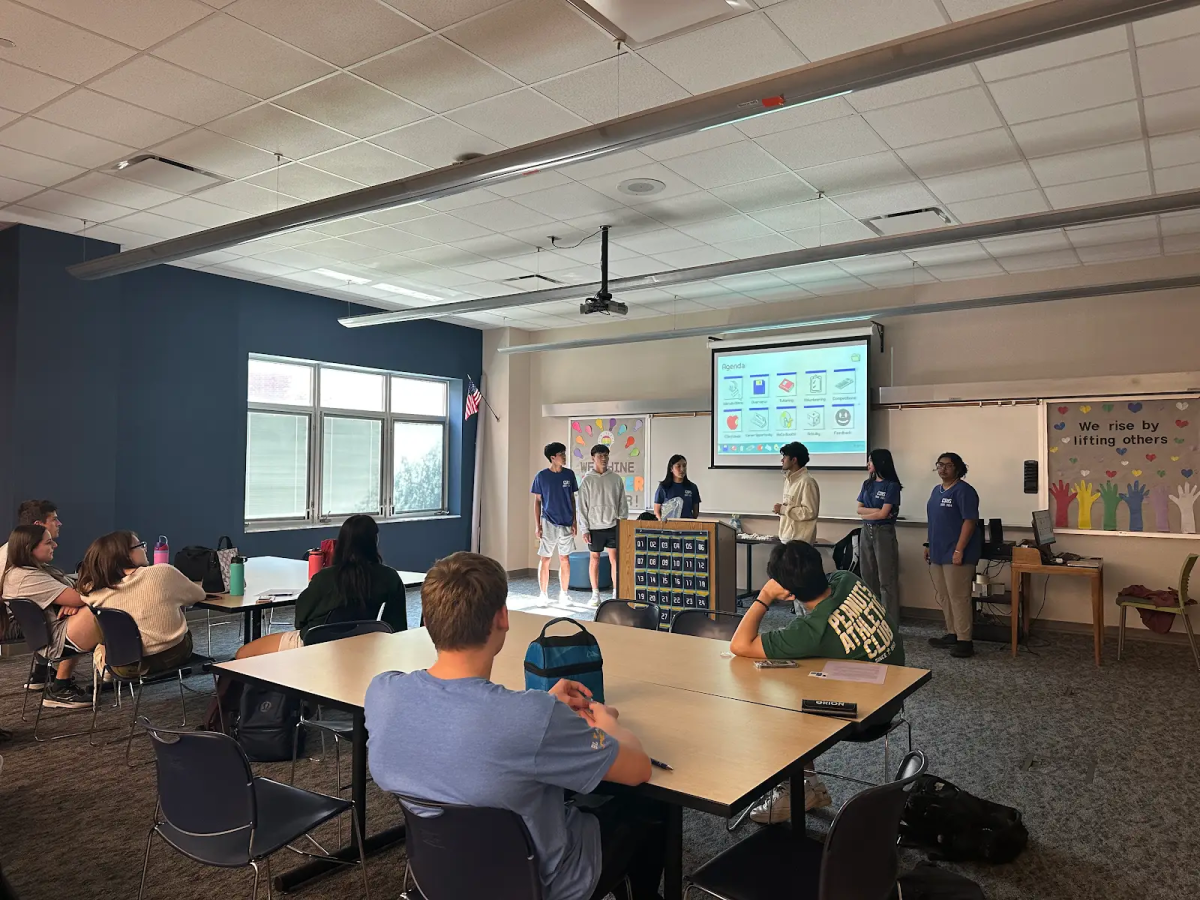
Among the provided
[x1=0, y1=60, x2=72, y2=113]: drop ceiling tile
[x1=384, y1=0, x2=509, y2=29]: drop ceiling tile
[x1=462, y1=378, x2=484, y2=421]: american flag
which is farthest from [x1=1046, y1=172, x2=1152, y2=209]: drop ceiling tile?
[x1=462, y1=378, x2=484, y2=421]: american flag

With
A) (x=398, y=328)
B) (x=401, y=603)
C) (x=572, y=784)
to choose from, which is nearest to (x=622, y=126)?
(x=401, y=603)

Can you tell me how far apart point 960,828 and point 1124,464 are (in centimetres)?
520

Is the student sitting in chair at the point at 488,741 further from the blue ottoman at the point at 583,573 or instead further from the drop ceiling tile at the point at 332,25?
the blue ottoman at the point at 583,573

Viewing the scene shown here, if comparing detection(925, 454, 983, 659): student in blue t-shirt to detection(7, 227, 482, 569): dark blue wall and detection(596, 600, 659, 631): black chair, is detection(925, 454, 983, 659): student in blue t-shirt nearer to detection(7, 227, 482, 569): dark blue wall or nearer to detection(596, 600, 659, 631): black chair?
detection(596, 600, 659, 631): black chair

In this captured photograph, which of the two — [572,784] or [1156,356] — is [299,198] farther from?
[1156,356]

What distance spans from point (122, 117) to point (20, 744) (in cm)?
331

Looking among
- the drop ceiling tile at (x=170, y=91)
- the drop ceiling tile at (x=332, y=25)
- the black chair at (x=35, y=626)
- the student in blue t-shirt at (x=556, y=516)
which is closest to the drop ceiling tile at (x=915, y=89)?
the drop ceiling tile at (x=332, y=25)

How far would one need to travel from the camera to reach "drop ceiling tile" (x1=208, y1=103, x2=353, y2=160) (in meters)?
4.30

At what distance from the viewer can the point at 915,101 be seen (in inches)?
162

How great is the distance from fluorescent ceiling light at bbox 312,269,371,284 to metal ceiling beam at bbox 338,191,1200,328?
76 cm

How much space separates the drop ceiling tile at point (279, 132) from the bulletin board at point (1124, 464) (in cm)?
625

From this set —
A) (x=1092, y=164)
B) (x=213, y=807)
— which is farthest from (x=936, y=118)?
(x=213, y=807)

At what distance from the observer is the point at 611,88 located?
3.99 meters

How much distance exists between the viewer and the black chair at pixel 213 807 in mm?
2100
